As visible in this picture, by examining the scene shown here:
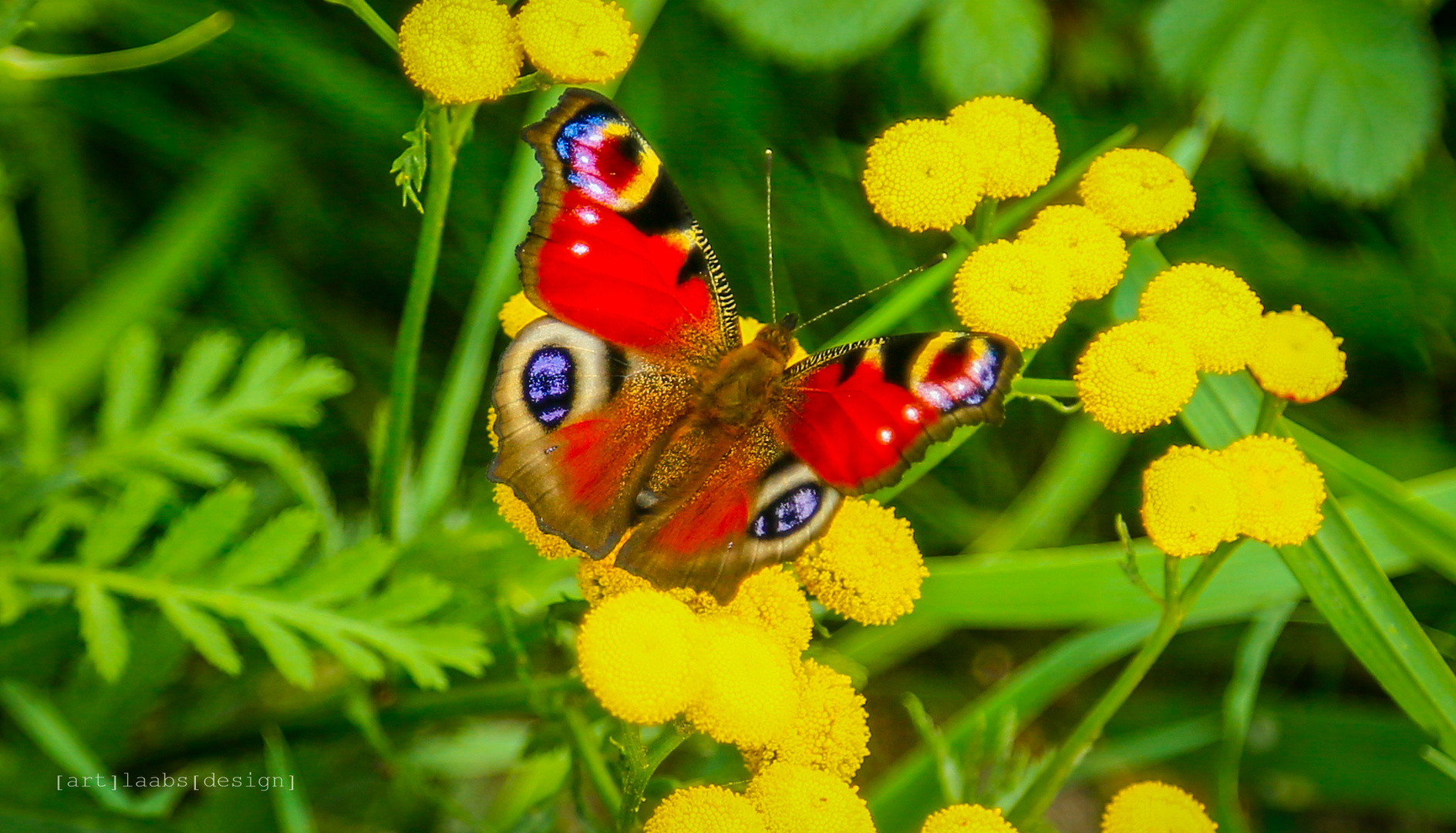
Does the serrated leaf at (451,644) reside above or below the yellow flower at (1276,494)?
below

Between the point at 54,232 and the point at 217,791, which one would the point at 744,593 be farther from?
the point at 54,232

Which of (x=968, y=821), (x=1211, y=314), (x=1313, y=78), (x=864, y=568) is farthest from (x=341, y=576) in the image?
(x=1313, y=78)

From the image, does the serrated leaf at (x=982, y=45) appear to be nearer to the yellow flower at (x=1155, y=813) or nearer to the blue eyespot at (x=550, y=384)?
the blue eyespot at (x=550, y=384)

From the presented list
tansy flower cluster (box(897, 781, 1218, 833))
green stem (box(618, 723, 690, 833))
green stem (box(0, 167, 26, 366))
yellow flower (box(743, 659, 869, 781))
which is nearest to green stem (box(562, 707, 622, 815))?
green stem (box(618, 723, 690, 833))

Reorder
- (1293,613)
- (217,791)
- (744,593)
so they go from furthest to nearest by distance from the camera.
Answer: (1293,613)
(217,791)
(744,593)

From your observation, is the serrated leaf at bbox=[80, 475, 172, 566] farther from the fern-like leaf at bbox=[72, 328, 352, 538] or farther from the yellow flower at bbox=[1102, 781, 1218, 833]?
the yellow flower at bbox=[1102, 781, 1218, 833]

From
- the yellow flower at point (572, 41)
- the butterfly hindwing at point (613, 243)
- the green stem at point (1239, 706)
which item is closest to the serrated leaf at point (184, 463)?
the butterfly hindwing at point (613, 243)

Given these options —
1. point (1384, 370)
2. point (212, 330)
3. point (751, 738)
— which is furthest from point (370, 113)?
point (1384, 370)

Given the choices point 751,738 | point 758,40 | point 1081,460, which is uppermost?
point 758,40
